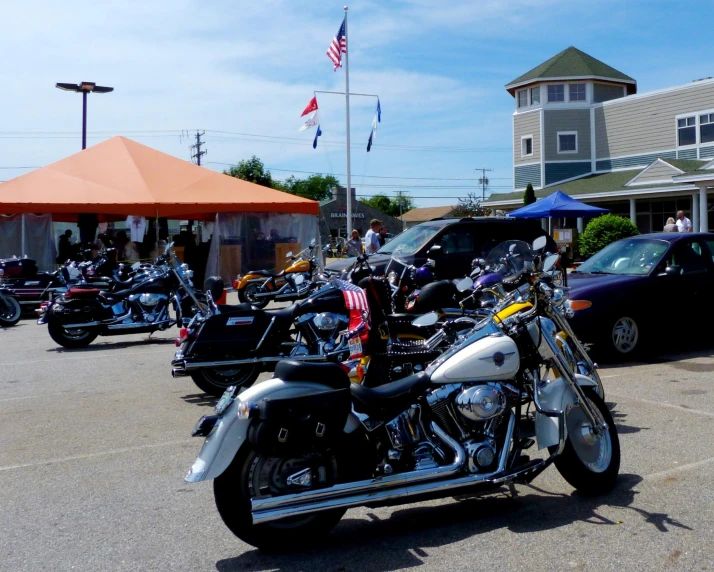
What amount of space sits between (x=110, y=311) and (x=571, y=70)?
3083 centimetres

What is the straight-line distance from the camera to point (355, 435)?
4.32 metres

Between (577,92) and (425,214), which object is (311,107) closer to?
(577,92)

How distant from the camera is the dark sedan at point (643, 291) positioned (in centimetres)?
955

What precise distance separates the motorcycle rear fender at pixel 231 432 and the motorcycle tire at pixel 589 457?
56.7 inches

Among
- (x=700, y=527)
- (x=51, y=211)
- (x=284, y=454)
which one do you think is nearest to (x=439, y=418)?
(x=284, y=454)

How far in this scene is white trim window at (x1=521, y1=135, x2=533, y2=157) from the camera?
38.8m

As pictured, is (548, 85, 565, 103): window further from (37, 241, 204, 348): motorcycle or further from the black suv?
→ (37, 241, 204, 348): motorcycle

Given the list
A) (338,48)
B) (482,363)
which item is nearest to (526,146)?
(338,48)

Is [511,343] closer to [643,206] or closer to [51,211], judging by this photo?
[51,211]

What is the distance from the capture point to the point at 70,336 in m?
12.3

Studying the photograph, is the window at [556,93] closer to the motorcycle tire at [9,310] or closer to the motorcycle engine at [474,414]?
the motorcycle tire at [9,310]

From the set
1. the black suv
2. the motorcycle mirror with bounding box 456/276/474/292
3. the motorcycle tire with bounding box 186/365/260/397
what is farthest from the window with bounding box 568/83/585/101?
the motorcycle mirror with bounding box 456/276/474/292

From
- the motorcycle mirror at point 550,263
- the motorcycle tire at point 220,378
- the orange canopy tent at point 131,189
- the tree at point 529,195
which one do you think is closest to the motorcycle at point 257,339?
the motorcycle tire at point 220,378

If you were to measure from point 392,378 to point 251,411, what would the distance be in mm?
2575
